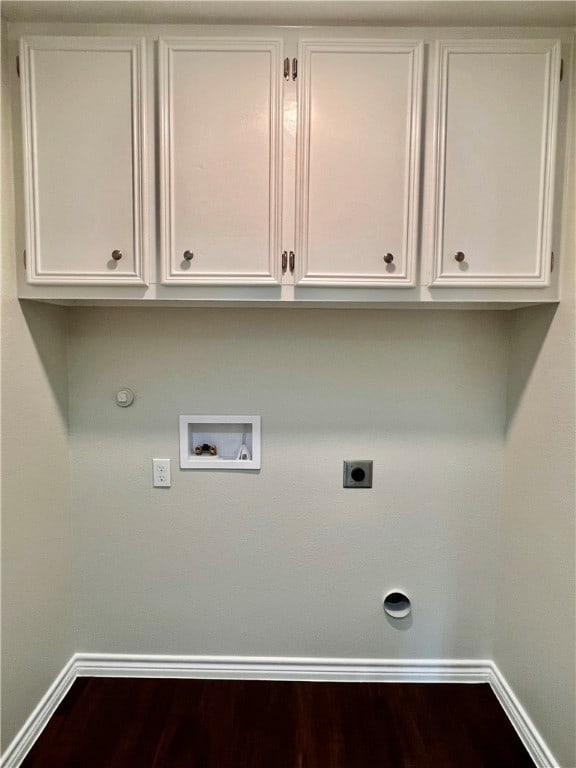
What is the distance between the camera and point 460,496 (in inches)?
73.6

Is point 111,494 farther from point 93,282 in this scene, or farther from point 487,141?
point 487,141

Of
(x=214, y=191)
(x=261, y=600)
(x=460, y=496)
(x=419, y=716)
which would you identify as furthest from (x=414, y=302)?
(x=419, y=716)

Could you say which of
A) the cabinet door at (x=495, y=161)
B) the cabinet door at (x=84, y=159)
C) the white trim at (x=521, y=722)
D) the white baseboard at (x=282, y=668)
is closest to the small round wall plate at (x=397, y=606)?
the white baseboard at (x=282, y=668)

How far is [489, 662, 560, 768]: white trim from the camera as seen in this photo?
4.99 feet

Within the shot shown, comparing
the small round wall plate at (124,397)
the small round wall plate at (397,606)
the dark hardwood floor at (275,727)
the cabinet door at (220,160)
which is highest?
the cabinet door at (220,160)

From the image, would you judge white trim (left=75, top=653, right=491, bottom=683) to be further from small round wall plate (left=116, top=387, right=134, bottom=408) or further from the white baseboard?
small round wall plate (left=116, top=387, right=134, bottom=408)

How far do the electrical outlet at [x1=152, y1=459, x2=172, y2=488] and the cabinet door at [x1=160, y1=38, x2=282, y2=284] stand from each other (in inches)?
30.7

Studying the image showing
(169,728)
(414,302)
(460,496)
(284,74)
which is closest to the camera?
(284,74)

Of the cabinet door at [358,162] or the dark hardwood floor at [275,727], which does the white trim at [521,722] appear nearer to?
the dark hardwood floor at [275,727]

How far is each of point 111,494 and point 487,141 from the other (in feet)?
6.07

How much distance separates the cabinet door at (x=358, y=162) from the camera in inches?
55.2

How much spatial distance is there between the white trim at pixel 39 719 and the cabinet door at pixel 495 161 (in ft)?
6.65

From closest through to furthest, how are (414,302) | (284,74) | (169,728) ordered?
(284,74)
(414,302)
(169,728)

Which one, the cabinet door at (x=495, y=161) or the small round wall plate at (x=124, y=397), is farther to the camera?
the small round wall plate at (x=124, y=397)
